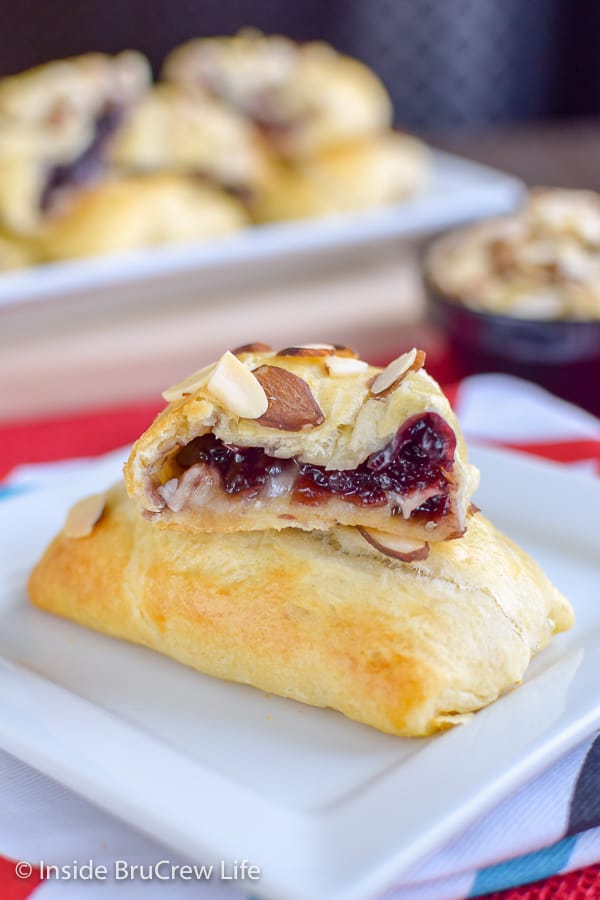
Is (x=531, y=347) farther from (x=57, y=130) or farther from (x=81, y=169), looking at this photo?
(x=57, y=130)

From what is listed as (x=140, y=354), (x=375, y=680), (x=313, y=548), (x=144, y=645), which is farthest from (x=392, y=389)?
(x=140, y=354)

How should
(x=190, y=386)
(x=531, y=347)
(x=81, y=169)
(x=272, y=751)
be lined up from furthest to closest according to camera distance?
1. (x=81, y=169)
2. (x=531, y=347)
3. (x=190, y=386)
4. (x=272, y=751)

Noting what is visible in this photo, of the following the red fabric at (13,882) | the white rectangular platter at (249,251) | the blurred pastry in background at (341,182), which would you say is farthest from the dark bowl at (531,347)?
the red fabric at (13,882)

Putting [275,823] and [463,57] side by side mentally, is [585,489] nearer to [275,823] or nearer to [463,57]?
[275,823]

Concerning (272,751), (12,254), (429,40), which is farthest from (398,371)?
(429,40)

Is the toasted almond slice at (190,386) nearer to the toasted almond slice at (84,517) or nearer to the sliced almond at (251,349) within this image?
the sliced almond at (251,349)
